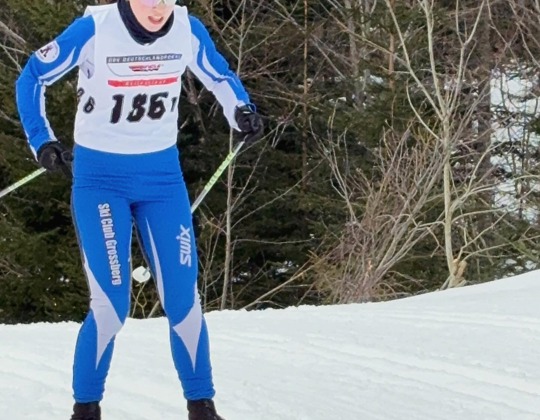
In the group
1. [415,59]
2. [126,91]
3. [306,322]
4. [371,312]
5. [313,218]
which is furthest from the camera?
[313,218]

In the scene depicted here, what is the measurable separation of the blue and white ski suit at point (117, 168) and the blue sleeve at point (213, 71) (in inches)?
4.4

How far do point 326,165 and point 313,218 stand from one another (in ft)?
3.03

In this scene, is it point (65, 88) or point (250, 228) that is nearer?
point (65, 88)

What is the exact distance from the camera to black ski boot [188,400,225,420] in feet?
10.2

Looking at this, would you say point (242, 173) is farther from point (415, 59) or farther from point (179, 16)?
point (179, 16)

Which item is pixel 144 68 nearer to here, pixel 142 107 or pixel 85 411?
pixel 142 107

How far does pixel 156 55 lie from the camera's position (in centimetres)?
305

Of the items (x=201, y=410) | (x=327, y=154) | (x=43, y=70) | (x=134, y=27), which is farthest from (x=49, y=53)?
(x=327, y=154)

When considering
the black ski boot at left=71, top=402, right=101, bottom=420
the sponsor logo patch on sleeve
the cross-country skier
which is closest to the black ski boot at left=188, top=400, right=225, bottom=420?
the cross-country skier

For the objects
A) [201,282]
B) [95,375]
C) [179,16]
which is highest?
[179,16]

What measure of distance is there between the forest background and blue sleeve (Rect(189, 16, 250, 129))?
8755mm

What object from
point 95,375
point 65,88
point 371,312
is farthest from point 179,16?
point 65,88

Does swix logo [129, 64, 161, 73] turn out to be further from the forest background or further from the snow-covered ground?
the forest background

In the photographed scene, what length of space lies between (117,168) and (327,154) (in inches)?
447
